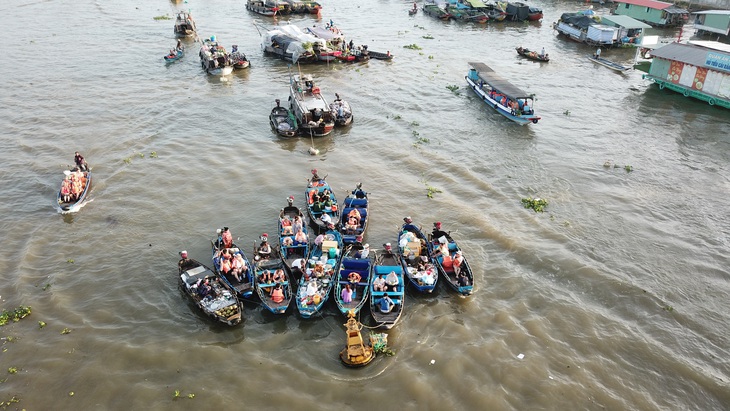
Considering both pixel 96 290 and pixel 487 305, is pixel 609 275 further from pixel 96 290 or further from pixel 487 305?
pixel 96 290

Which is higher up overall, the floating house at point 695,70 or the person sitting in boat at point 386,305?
the floating house at point 695,70

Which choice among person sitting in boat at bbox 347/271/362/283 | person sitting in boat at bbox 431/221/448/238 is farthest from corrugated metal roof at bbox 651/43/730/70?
person sitting in boat at bbox 347/271/362/283

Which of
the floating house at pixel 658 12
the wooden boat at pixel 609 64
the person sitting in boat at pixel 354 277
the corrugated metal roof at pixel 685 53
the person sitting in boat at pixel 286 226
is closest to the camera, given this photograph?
the person sitting in boat at pixel 354 277

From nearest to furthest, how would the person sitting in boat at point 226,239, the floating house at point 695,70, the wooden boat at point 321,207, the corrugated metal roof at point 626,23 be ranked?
1. the person sitting in boat at point 226,239
2. the wooden boat at point 321,207
3. the floating house at point 695,70
4. the corrugated metal roof at point 626,23

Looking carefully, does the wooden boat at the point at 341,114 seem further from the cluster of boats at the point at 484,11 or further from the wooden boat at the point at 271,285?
the cluster of boats at the point at 484,11

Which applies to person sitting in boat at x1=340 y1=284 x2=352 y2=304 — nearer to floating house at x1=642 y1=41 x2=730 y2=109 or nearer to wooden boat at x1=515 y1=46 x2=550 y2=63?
floating house at x1=642 y1=41 x2=730 y2=109

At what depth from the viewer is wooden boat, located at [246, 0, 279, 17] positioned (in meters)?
65.4

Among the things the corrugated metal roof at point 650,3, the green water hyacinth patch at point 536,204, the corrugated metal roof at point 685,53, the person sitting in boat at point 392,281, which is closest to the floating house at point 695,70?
the corrugated metal roof at point 685,53

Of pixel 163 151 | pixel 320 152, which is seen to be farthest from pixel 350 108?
pixel 163 151

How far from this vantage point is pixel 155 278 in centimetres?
1953

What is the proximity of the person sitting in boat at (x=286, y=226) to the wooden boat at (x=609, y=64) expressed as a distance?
38534 mm

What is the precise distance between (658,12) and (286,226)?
59.6m

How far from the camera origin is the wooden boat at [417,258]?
60.2 ft

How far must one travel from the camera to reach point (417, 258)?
766 inches
